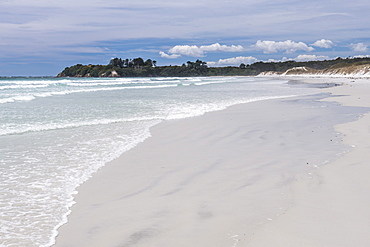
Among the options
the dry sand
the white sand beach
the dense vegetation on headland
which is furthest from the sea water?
the dense vegetation on headland

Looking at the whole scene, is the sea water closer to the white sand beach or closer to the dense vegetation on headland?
the white sand beach

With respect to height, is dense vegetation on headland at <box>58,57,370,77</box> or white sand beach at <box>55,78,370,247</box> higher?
dense vegetation on headland at <box>58,57,370,77</box>

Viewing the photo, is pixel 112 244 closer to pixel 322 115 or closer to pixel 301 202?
pixel 301 202

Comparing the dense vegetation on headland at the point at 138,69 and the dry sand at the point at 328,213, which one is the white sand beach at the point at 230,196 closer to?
the dry sand at the point at 328,213

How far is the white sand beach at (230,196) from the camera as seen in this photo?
133 inches

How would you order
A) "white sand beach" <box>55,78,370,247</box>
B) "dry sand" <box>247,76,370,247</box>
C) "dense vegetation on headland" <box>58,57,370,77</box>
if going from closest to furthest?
"dry sand" <box>247,76,370,247</box> < "white sand beach" <box>55,78,370,247</box> < "dense vegetation on headland" <box>58,57,370,77</box>

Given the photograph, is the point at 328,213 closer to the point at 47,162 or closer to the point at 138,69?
the point at 47,162

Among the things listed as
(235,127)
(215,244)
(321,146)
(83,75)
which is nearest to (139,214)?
(215,244)

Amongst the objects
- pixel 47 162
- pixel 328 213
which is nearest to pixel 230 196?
pixel 328 213

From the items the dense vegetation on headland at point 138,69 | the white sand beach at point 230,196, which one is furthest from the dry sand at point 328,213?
the dense vegetation on headland at point 138,69

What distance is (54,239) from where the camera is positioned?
3.43 m

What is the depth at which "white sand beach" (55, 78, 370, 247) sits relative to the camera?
133 inches

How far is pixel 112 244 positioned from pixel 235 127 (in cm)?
740

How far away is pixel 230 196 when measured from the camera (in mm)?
4473
